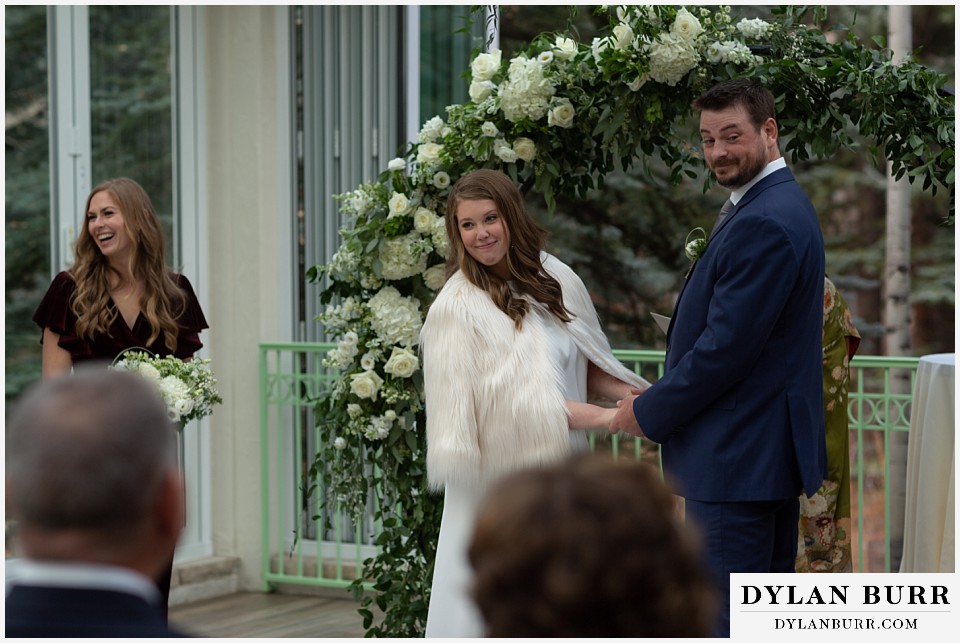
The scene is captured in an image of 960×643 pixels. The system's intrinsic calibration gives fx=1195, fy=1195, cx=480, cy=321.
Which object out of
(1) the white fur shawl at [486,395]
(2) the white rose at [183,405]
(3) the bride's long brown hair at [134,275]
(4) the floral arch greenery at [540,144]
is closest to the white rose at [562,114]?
(4) the floral arch greenery at [540,144]

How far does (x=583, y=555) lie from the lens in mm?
1111

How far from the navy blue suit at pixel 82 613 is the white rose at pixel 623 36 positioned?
108 inches

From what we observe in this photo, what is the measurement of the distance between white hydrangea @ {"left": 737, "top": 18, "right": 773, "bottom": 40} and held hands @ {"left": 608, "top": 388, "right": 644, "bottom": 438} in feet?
4.14

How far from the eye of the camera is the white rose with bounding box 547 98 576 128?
12.5 ft

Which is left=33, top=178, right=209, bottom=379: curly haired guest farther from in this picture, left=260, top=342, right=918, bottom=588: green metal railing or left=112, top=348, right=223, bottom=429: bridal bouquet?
left=260, top=342, right=918, bottom=588: green metal railing

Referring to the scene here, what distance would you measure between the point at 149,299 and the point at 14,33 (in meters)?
2.09

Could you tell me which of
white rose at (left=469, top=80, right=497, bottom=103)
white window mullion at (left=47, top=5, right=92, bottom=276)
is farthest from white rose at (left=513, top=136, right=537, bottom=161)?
white window mullion at (left=47, top=5, right=92, bottom=276)

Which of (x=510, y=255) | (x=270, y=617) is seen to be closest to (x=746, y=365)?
(x=510, y=255)

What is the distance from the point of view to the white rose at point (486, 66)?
3.95 m

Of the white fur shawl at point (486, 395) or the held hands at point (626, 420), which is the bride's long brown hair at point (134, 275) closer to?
the white fur shawl at point (486, 395)

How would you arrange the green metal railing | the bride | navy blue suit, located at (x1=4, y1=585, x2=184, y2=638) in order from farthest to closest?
1. the green metal railing
2. the bride
3. navy blue suit, located at (x1=4, y1=585, x2=184, y2=638)

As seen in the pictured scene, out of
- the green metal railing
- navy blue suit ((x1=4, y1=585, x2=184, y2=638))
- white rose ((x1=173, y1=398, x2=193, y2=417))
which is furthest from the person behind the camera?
the green metal railing

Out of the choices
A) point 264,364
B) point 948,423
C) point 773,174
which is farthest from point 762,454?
point 264,364

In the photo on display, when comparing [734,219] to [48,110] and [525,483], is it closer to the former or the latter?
[525,483]
